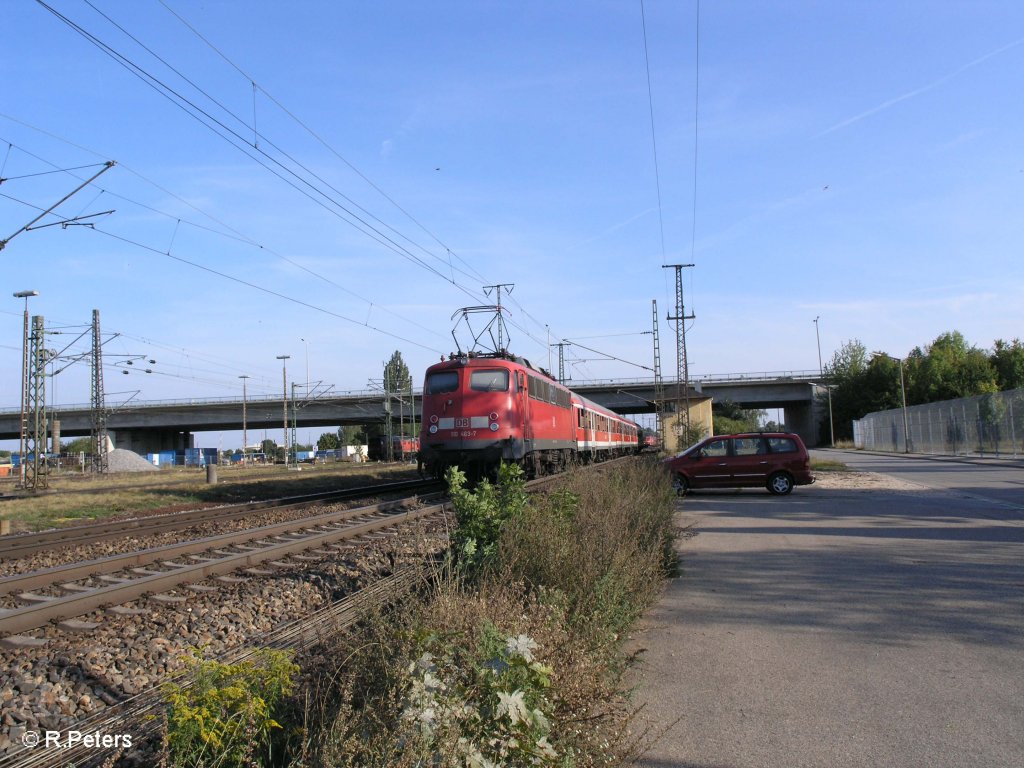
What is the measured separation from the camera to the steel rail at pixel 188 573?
642 centimetres

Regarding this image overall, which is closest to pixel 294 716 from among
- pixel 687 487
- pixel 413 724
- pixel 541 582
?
pixel 413 724

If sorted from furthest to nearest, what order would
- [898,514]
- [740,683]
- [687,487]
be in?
[687,487] < [898,514] < [740,683]

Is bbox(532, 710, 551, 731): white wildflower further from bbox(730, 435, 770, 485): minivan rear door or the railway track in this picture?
bbox(730, 435, 770, 485): minivan rear door

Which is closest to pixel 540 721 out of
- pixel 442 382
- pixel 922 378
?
pixel 442 382

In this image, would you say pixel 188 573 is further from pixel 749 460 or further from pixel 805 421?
pixel 805 421

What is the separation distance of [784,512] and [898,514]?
189 cm

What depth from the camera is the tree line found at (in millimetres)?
70188

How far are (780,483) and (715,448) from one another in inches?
67.8

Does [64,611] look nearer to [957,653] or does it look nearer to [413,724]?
[413,724]

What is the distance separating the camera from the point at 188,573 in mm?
8195

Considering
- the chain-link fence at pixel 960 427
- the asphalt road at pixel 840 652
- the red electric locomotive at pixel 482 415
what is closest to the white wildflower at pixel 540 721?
the asphalt road at pixel 840 652

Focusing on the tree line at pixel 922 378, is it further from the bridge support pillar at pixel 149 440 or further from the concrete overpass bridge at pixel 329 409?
the bridge support pillar at pixel 149 440

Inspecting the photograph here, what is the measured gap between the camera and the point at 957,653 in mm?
5453

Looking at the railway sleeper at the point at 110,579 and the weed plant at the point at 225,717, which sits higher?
the weed plant at the point at 225,717
